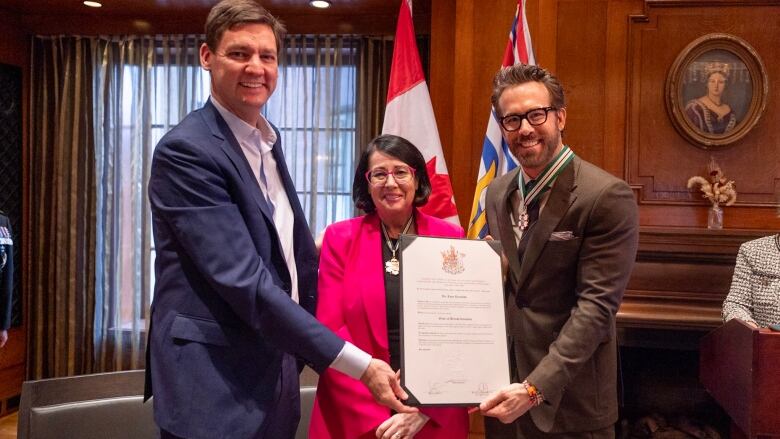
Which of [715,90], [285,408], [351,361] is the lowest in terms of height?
[285,408]

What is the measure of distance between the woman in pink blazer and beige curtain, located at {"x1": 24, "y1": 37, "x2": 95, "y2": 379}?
12.7 ft

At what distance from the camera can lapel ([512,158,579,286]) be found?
155 centimetres

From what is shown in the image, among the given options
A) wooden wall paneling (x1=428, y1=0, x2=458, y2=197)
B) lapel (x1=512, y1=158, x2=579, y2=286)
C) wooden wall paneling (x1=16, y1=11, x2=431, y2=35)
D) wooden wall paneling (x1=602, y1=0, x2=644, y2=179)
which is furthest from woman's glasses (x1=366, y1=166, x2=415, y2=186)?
wooden wall paneling (x1=16, y1=11, x2=431, y2=35)

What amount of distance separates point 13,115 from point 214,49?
4123mm

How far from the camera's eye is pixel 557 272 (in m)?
1.57

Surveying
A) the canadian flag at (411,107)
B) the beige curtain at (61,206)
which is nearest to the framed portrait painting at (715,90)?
the canadian flag at (411,107)

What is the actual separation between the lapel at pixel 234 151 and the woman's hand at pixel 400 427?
0.63 metres

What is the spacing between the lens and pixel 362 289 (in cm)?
175

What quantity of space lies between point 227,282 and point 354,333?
20.8 inches

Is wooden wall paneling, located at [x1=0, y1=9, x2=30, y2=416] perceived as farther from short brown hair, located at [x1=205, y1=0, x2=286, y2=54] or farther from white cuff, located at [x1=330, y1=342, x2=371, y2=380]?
white cuff, located at [x1=330, y1=342, x2=371, y2=380]

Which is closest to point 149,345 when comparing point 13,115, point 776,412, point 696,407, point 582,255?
point 582,255

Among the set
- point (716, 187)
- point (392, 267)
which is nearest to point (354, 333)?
point (392, 267)

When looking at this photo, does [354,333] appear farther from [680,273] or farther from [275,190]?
[680,273]

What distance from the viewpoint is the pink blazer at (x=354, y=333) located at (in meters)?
1.71
